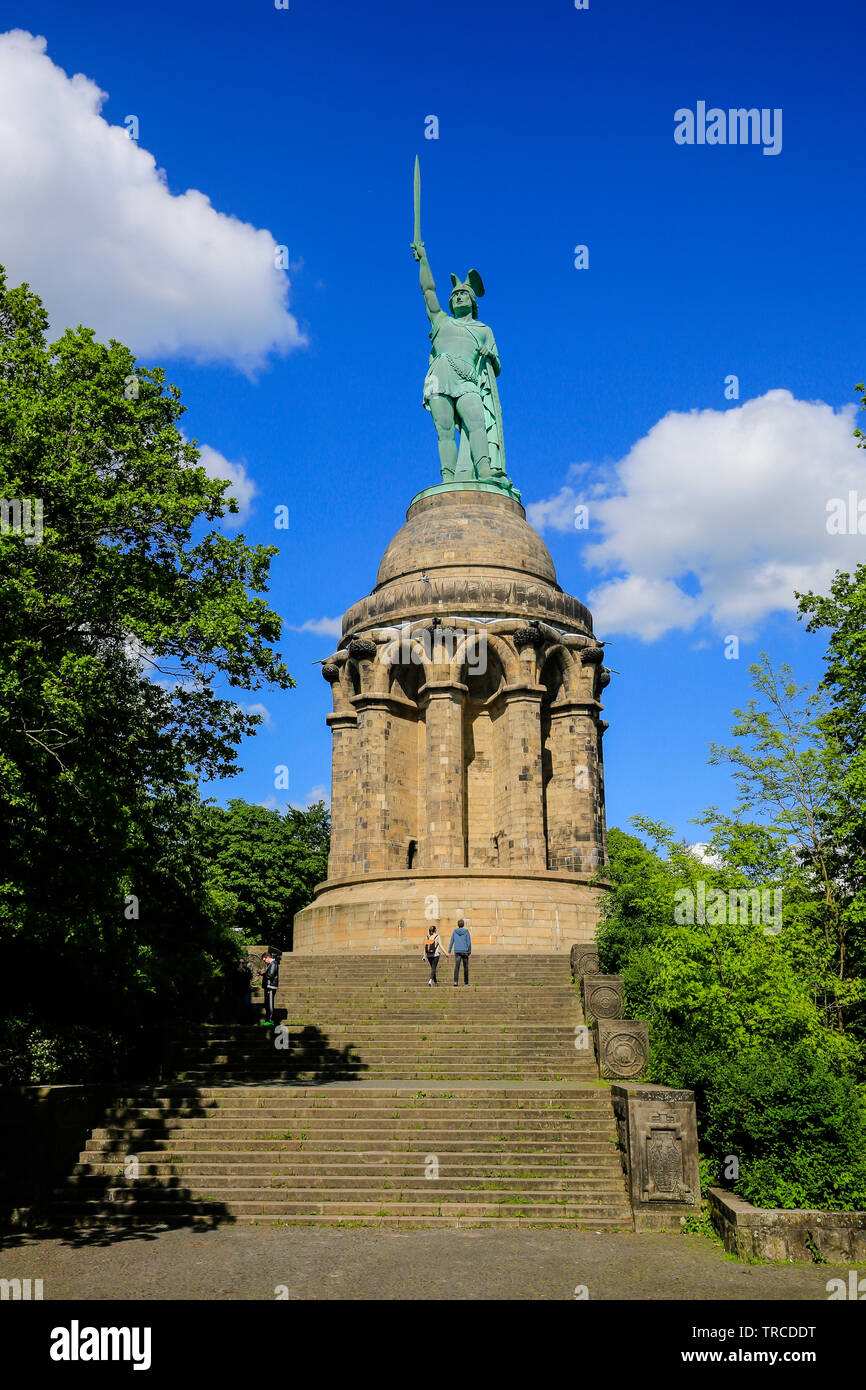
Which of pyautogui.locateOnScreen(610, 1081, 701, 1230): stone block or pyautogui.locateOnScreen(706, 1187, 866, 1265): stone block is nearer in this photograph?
pyautogui.locateOnScreen(706, 1187, 866, 1265): stone block

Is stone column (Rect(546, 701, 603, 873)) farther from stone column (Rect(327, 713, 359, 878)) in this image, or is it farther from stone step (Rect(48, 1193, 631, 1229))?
stone step (Rect(48, 1193, 631, 1229))

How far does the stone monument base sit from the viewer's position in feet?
94.5

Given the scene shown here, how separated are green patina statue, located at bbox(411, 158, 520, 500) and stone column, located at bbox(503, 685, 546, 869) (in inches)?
387

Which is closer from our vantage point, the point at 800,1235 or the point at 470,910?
the point at 800,1235

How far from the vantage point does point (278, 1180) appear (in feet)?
42.4

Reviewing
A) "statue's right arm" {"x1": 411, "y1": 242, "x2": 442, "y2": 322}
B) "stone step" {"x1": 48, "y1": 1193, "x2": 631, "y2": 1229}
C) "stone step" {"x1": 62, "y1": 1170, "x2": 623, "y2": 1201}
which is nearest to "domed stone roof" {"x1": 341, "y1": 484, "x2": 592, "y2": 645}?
"statue's right arm" {"x1": 411, "y1": 242, "x2": 442, "y2": 322}

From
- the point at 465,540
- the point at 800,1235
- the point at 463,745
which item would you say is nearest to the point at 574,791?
the point at 463,745

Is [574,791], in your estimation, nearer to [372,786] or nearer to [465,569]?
[372,786]

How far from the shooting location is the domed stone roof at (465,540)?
35031 mm

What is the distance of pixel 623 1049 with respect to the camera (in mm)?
15797

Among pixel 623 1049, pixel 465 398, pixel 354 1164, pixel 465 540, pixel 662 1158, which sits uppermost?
pixel 465 398

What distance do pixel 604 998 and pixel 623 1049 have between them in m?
2.66

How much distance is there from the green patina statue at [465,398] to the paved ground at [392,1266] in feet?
99.6
